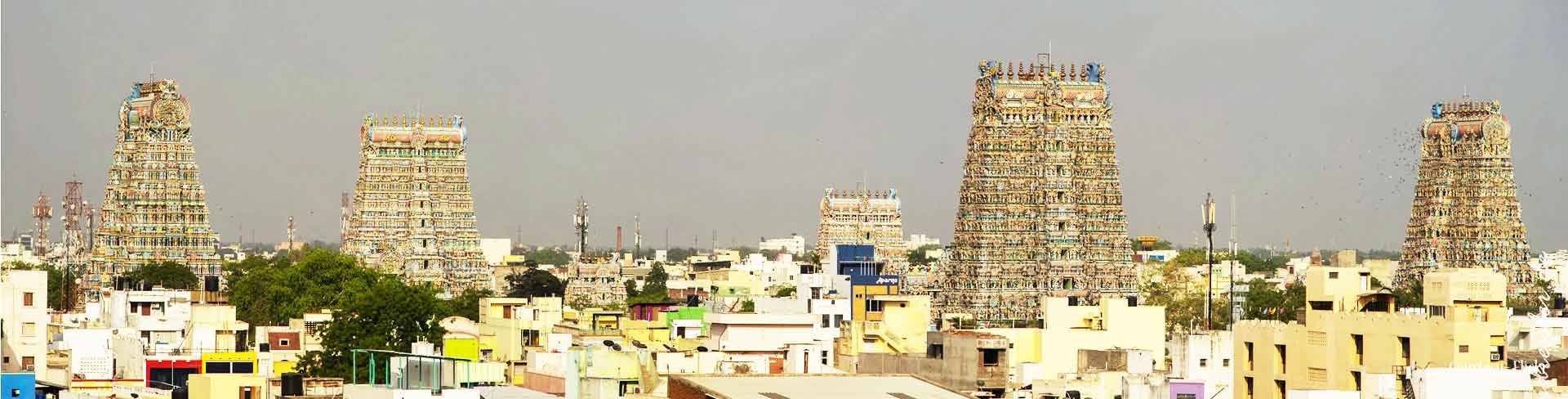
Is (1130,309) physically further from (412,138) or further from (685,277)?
(685,277)

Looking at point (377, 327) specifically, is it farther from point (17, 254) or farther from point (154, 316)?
point (17, 254)

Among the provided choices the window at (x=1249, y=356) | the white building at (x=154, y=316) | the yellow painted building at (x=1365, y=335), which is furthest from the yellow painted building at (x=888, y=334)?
the yellow painted building at (x=1365, y=335)

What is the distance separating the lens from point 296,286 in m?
101

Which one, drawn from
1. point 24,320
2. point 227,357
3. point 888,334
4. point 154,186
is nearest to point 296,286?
point 154,186

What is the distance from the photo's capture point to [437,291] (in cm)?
10894

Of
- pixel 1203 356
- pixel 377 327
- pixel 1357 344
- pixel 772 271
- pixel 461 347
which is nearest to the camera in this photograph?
pixel 1357 344

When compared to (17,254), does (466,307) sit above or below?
below

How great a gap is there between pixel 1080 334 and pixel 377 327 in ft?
58.4

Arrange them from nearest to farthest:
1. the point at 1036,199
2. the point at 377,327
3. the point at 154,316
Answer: the point at 154,316
the point at 377,327
the point at 1036,199

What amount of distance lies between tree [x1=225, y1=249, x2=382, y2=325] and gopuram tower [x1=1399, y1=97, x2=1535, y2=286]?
47.9m

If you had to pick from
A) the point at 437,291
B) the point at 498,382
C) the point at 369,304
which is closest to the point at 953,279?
the point at 437,291

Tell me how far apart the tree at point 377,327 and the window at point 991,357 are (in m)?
14.9

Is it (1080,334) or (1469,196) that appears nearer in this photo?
(1080,334)

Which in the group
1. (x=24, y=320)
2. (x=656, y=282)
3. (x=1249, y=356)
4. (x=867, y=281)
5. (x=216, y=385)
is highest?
(x=867, y=281)
